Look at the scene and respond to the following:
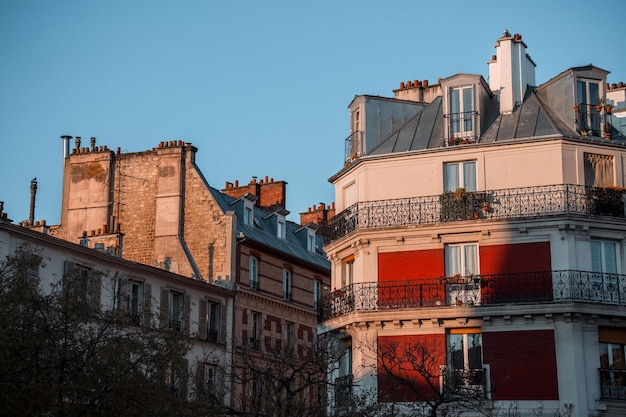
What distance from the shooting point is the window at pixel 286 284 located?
45.3 m

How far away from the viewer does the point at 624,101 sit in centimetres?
3428

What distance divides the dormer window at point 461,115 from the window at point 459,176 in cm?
75

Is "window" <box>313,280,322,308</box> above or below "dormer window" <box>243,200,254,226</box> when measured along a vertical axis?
below

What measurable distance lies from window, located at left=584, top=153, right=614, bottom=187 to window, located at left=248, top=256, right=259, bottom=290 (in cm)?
1647

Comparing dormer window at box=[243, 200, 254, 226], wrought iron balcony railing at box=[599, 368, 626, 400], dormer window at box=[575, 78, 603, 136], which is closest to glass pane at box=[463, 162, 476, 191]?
dormer window at box=[575, 78, 603, 136]

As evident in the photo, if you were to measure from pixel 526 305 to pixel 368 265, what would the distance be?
15.5ft

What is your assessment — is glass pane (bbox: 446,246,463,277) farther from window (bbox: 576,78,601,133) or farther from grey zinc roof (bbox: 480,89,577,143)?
window (bbox: 576,78,601,133)

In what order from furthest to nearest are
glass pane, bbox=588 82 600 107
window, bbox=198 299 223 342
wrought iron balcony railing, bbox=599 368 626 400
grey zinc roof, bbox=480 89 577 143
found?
1. window, bbox=198 299 223 342
2. glass pane, bbox=588 82 600 107
3. grey zinc roof, bbox=480 89 577 143
4. wrought iron balcony railing, bbox=599 368 626 400

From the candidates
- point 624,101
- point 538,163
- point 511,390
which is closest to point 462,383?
point 511,390

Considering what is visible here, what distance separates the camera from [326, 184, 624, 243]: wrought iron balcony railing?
2958 centimetres

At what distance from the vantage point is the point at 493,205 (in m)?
30.0

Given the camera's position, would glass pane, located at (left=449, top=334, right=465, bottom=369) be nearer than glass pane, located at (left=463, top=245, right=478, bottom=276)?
Yes

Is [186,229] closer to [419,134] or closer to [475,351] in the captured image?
[419,134]

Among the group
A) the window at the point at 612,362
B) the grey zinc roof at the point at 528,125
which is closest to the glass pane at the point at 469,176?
the grey zinc roof at the point at 528,125
